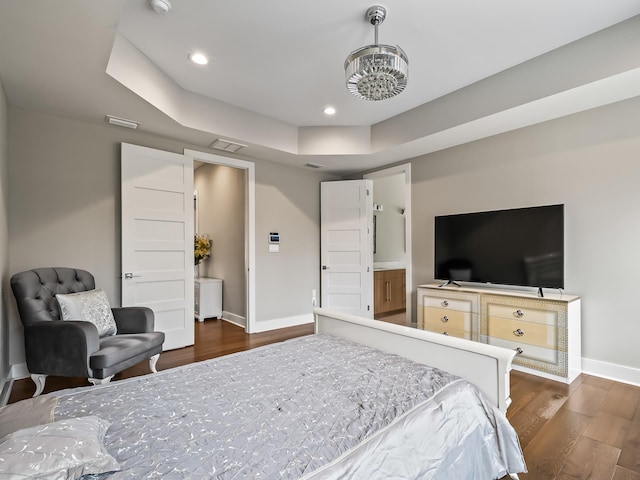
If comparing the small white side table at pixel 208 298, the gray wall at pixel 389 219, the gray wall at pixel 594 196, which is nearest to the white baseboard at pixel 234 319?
the small white side table at pixel 208 298

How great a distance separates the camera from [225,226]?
18.0ft

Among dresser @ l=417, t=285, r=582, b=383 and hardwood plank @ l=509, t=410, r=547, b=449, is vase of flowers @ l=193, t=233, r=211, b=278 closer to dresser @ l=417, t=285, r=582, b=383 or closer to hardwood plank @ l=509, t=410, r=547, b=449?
dresser @ l=417, t=285, r=582, b=383

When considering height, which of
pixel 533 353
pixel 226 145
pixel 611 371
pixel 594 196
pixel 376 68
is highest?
pixel 226 145

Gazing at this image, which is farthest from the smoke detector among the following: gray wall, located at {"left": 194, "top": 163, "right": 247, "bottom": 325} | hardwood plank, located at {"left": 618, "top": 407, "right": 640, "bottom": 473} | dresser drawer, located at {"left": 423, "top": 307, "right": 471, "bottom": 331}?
hardwood plank, located at {"left": 618, "top": 407, "right": 640, "bottom": 473}

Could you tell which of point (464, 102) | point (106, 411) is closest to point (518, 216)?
point (464, 102)

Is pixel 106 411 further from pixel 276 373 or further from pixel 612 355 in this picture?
pixel 612 355

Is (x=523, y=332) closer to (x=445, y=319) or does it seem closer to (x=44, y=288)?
(x=445, y=319)

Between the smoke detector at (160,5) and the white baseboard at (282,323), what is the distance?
144 inches

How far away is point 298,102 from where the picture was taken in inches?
145

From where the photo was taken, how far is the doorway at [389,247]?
5.74 meters

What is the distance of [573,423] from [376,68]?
107 inches

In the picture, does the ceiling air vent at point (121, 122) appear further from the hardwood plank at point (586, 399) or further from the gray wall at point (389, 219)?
the hardwood plank at point (586, 399)

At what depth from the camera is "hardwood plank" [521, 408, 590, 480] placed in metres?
1.75

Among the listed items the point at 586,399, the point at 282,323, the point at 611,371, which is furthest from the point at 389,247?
the point at 586,399
